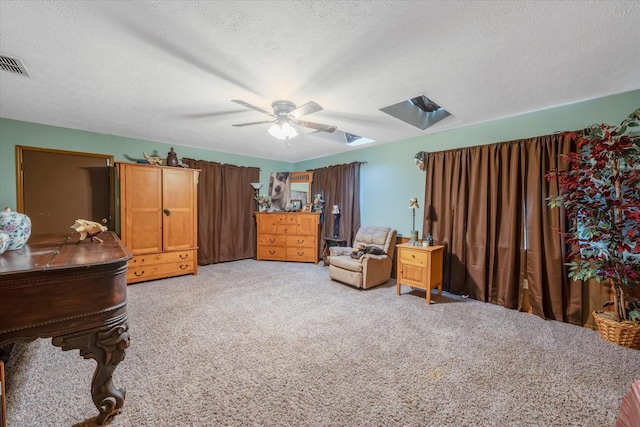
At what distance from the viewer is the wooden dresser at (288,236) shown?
203 inches

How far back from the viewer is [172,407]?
1487mm

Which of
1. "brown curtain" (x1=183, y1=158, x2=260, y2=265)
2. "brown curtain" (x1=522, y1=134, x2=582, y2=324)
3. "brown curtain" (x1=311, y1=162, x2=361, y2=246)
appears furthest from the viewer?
"brown curtain" (x1=183, y1=158, x2=260, y2=265)

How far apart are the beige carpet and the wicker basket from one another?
0.10 meters

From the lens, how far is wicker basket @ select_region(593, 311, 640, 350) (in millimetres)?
2129

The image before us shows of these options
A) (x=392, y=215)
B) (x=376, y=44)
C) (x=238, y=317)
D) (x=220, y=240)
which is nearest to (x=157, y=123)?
(x=220, y=240)

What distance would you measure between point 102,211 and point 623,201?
6.40 m

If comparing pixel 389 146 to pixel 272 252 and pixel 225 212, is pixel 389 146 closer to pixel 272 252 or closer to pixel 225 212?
pixel 272 252

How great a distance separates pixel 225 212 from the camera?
5.21 metres

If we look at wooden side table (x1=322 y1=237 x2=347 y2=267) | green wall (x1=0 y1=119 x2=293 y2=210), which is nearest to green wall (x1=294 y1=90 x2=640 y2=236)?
wooden side table (x1=322 y1=237 x2=347 y2=267)

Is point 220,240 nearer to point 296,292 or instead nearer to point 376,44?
point 296,292

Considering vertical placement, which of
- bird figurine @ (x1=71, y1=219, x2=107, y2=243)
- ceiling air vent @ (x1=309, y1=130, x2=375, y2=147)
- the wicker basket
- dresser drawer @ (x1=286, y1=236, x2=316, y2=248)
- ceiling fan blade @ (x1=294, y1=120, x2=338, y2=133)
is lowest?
the wicker basket

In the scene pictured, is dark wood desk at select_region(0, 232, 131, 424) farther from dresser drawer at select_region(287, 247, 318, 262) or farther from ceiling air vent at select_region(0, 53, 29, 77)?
dresser drawer at select_region(287, 247, 318, 262)

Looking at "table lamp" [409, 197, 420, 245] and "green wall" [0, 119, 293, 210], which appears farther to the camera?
"table lamp" [409, 197, 420, 245]

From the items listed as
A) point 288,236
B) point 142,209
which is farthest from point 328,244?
point 142,209
